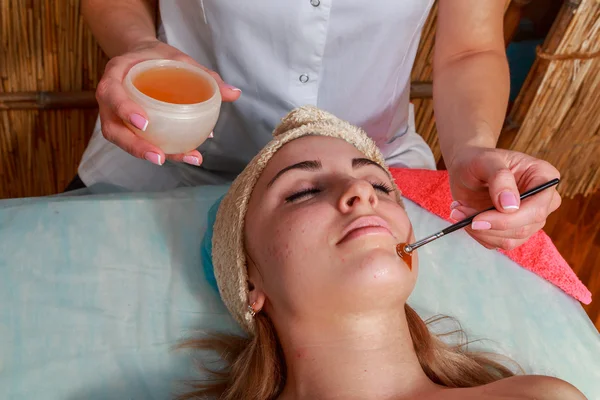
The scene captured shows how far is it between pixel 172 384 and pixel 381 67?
0.83 m

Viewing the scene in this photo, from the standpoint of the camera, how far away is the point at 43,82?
1.92 metres

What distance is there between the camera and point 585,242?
237 cm

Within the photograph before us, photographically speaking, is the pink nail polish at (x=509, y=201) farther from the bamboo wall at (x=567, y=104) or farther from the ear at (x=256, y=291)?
the bamboo wall at (x=567, y=104)

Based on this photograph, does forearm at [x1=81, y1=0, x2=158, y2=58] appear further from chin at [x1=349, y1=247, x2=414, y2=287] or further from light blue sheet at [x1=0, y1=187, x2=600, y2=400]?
chin at [x1=349, y1=247, x2=414, y2=287]

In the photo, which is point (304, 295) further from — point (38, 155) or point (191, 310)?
point (38, 155)

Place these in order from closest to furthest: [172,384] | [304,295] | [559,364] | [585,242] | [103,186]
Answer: [304,295] → [172,384] → [559,364] → [103,186] → [585,242]

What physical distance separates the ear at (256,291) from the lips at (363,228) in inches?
9.1

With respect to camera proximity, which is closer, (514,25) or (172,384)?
(172,384)

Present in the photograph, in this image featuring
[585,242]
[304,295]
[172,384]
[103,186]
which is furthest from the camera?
[585,242]

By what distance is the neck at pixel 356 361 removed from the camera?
1.01m

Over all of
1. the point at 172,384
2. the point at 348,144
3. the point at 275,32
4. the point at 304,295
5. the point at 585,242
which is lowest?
the point at 585,242

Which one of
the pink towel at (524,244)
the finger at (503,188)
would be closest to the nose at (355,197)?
the finger at (503,188)

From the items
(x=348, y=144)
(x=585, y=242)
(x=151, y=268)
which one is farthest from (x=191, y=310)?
(x=585, y=242)

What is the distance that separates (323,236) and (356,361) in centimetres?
23
